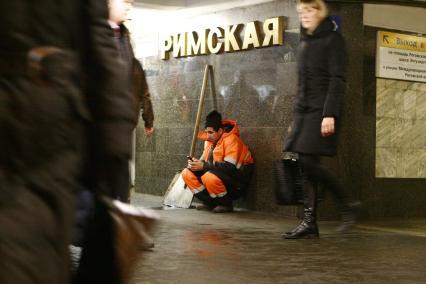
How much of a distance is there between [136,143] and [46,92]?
11527mm

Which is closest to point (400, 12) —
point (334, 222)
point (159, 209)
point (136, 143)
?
point (334, 222)

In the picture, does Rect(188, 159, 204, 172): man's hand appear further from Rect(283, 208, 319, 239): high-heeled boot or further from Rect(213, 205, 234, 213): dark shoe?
Rect(283, 208, 319, 239): high-heeled boot

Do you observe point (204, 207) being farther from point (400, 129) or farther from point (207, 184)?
point (400, 129)

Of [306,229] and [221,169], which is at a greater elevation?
[221,169]

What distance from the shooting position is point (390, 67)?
31.7 feet

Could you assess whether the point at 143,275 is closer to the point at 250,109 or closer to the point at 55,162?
the point at 55,162

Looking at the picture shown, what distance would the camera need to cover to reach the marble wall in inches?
377

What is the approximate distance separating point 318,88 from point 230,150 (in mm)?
3357

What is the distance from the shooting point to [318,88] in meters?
6.45

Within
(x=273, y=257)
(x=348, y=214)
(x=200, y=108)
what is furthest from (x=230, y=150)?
(x=273, y=257)

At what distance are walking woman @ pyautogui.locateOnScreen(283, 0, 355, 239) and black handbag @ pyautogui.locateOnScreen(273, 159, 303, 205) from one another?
8 cm

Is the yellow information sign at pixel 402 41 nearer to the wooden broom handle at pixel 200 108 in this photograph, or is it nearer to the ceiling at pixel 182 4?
the ceiling at pixel 182 4

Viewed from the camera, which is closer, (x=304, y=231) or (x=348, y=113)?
(x=304, y=231)

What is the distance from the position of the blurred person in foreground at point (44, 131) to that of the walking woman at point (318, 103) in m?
4.56
